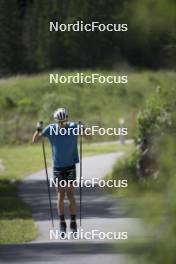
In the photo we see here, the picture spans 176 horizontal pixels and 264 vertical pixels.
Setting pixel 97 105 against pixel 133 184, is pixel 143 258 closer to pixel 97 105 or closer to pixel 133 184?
pixel 133 184

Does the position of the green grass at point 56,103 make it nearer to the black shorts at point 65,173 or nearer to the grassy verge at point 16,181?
the grassy verge at point 16,181

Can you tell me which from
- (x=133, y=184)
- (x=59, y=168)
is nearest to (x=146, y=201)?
(x=133, y=184)

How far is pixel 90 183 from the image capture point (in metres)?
16.5

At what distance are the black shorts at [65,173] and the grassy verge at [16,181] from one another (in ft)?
2.36

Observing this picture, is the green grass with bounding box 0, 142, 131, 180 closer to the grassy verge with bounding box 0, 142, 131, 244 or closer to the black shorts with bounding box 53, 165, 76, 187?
the grassy verge with bounding box 0, 142, 131, 244

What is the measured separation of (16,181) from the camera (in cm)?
1975

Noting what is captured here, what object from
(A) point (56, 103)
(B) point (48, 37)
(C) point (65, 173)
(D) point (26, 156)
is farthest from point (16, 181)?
(C) point (65, 173)

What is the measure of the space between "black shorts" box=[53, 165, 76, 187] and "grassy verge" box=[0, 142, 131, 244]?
28.3 inches

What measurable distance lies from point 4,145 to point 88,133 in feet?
64.2

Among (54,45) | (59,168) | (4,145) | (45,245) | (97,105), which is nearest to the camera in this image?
(45,245)

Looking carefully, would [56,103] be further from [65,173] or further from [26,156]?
[65,173]

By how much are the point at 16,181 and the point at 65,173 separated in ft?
30.2

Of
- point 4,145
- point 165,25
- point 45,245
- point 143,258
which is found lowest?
point 4,145

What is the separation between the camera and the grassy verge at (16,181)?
11117 millimetres
